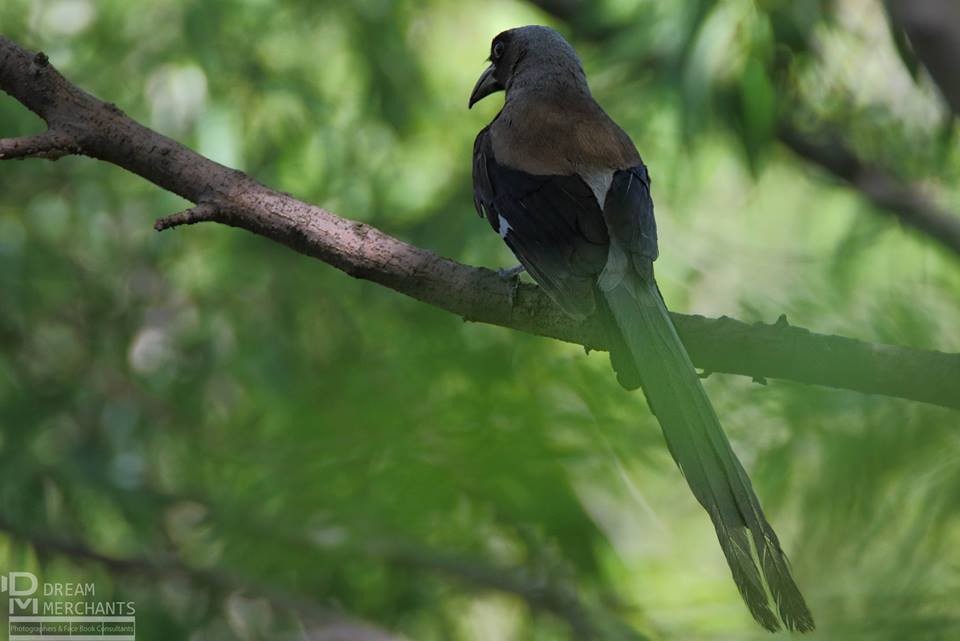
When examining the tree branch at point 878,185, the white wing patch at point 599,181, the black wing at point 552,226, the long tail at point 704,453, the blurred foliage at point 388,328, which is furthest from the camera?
the tree branch at point 878,185

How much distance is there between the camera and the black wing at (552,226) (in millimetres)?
2541

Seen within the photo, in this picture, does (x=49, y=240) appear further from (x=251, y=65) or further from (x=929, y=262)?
(x=929, y=262)

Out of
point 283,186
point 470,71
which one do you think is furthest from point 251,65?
point 470,71

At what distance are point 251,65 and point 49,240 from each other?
134 centimetres

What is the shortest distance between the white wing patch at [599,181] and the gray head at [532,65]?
59 centimetres

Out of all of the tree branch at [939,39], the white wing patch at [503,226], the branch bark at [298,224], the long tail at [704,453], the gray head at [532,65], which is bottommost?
the long tail at [704,453]

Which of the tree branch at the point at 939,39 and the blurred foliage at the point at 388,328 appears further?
the tree branch at the point at 939,39

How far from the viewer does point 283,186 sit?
15.9 feet

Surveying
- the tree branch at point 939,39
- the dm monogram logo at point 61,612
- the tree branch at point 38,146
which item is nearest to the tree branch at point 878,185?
the tree branch at point 939,39

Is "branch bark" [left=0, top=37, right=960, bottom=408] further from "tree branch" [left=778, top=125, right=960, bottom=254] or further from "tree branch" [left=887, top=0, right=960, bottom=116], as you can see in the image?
"tree branch" [left=778, top=125, right=960, bottom=254]

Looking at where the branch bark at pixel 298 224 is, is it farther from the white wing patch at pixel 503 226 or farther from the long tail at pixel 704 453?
the white wing patch at pixel 503 226

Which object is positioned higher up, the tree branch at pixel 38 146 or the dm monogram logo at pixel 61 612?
the tree branch at pixel 38 146

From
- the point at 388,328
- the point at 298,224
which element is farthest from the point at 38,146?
the point at 388,328

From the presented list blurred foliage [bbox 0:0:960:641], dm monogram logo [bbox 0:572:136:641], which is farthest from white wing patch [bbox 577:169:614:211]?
dm monogram logo [bbox 0:572:136:641]
